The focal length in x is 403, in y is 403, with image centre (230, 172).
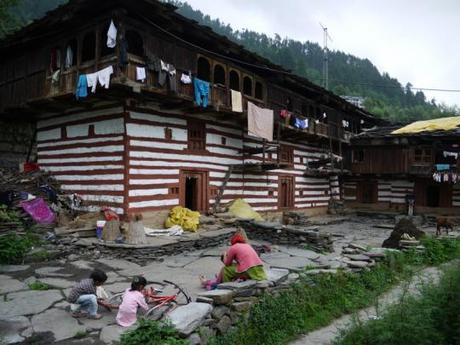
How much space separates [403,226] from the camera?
14.8 metres

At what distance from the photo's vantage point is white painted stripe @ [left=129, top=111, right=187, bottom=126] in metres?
14.0

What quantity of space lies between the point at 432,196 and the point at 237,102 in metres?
18.1

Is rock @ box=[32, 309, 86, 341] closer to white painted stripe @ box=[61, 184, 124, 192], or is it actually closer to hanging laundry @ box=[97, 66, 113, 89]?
hanging laundry @ box=[97, 66, 113, 89]

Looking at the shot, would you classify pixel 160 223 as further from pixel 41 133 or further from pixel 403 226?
pixel 403 226

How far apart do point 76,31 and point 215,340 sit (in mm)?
11672

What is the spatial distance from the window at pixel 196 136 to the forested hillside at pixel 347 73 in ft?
156

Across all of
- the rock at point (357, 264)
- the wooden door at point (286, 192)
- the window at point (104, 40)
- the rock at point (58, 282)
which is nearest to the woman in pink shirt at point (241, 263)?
the rock at point (58, 282)

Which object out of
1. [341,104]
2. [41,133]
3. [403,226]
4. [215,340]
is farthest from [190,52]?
[341,104]

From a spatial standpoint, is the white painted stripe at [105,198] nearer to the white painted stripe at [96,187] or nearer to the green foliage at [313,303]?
the white painted stripe at [96,187]

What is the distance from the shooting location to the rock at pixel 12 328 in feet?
18.1

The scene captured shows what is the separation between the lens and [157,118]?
48.3ft

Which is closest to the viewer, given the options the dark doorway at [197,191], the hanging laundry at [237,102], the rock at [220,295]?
the rock at [220,295]

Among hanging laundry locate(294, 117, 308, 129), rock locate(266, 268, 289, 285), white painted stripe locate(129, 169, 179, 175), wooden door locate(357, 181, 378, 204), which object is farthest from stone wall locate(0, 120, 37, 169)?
wooden door locate(357, 181, 378, 204)

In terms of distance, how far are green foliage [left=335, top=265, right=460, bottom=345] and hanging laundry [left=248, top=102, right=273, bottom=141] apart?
1094cm
